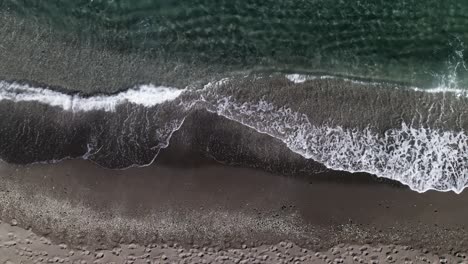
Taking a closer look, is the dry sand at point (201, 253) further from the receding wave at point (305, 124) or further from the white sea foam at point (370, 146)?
the white sea foam at point (370, 146)

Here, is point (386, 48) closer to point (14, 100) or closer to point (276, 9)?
point (276, 9)

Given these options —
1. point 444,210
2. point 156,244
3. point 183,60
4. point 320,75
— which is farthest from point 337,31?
point 156,244

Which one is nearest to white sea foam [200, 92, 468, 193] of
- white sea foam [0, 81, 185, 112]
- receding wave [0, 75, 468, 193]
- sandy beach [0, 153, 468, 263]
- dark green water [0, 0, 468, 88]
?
receding wave [0, 75, 468, 193]

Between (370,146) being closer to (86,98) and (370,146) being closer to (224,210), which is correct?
(224,210)

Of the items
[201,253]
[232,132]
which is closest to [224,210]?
[201,253]

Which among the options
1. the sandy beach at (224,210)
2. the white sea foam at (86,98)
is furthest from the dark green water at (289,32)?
the sandy beach at (224,210)

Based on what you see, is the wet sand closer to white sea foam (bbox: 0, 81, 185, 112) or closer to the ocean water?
the ocean water
